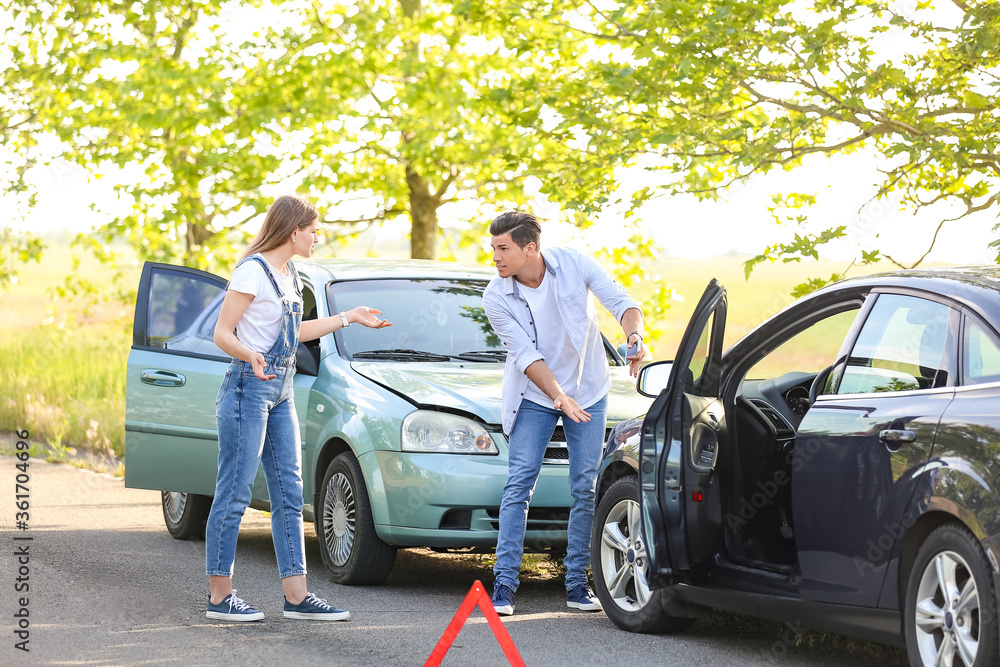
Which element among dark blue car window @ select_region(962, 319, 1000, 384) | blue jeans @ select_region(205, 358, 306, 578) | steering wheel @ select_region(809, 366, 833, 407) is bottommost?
blue jeans @ select_region(205, 358, 306, 578)

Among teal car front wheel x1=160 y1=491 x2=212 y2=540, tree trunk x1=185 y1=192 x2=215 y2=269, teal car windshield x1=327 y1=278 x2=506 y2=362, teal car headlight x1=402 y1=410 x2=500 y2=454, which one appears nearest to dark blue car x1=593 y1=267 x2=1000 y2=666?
teal car headlight x1=402 y1=410 x2=500 y2=454

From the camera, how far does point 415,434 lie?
6676mm

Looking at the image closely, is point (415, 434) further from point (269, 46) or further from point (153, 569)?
point (269, 46)

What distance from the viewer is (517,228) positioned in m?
6.34

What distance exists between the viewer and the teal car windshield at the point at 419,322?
762cm

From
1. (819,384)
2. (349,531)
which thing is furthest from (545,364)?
(349,531)

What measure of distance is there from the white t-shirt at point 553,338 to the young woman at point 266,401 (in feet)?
2.80

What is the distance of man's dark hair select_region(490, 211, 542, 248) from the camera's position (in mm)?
6332

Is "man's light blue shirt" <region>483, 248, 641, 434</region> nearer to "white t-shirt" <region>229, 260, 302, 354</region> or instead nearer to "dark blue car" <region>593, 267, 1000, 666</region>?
"dark blue car" <region>593, 267, 1000, 666</region>

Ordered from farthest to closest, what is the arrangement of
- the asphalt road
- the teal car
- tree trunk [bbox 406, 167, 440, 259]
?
tree trunk [bbox 406, 167, 440, 259] < the teal car < the asphalt road

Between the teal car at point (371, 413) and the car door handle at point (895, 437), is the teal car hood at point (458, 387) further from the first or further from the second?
the car door handle at point (895, 437)

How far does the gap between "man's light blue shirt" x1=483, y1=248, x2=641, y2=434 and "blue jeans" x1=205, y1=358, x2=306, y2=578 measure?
3.62 ft

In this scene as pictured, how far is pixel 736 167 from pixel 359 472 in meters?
3.82

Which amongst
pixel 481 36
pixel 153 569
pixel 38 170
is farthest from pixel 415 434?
pixel 38 170
